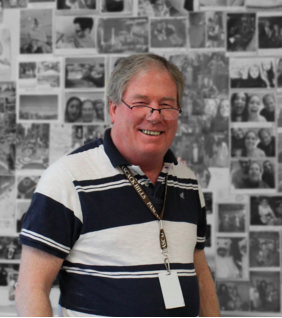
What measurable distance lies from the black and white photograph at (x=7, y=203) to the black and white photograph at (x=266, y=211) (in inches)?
44.8

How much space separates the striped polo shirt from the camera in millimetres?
940

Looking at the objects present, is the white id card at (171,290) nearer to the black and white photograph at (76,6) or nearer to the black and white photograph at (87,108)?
the black and white photograph at (87,108)

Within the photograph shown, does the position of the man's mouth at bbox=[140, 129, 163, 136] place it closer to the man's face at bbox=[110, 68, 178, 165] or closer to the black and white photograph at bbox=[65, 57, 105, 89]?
the man's face at bbox=[110, 68, 178, 165]

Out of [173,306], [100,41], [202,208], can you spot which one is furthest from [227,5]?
[173,306]

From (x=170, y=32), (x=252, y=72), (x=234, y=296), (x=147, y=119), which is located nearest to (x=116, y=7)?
(x=170, y=32)

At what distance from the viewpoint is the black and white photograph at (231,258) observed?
1.73 meters

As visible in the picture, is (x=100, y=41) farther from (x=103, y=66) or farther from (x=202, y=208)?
(x=202, y=208)

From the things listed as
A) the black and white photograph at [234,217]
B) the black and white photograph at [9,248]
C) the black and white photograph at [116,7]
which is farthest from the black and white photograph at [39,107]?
the black and white photograph at [234,217]

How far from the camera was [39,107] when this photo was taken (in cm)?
183

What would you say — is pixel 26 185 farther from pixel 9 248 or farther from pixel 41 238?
pixel 41 238

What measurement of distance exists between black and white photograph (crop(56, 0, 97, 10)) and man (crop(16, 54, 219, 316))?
2.78 ft

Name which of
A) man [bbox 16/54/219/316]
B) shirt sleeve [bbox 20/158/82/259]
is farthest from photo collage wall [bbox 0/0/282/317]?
shirt sleeve [bbox 20/158/82/259]

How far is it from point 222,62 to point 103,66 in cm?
56

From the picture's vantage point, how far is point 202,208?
125cm
